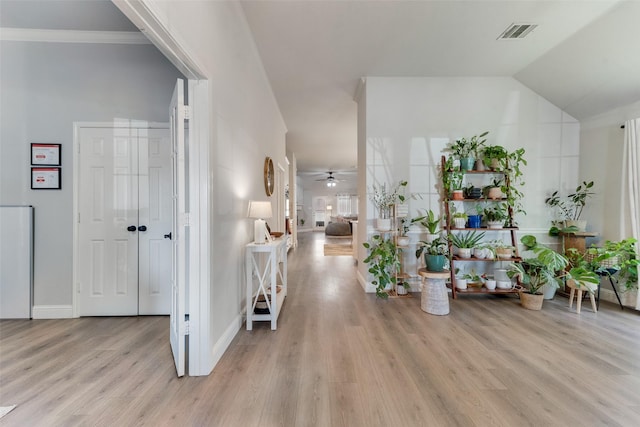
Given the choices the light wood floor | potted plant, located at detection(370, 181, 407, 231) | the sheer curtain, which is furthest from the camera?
potted plant, located at detection(370, 181, 407, 231)

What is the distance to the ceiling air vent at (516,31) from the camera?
8.18ft

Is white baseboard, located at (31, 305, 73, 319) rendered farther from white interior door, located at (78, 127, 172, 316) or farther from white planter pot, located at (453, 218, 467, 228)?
white planter pot, located at (453, 218, 467, 228)

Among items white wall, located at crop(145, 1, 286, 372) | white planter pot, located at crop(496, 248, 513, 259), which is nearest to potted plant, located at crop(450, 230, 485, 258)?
white planter pot, located at crop(496, 248, 513, 259)

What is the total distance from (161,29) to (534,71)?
13.7ft

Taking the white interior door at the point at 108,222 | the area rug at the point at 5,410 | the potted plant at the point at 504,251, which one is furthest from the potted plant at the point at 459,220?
the area rug at the point at 5,410

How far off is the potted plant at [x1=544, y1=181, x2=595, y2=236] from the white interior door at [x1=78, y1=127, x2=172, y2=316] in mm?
4968

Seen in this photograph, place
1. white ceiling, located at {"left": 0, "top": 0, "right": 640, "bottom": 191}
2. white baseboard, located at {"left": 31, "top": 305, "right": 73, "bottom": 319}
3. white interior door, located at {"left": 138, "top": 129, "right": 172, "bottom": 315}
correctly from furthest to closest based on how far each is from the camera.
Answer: white interior door, located at {"left": 138, "top": 129, "right": 172, "bottom": 315} < white baseboard, located at {"left": 31, "top": 305, "right": 73, "bottom": 319} < white ceiling, located at {"left": 0, "top": 0, "right": 640, "bottom": 191}

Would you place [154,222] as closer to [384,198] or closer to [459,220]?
[384,198]

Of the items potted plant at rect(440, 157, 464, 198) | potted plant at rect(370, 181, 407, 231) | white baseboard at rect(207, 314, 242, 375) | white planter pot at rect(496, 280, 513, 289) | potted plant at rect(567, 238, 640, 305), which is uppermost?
potted plant at rect(440, 157, 464, 198)

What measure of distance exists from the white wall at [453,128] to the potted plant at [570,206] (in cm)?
10

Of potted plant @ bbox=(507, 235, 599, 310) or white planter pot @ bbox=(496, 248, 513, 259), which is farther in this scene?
white planter pot @ bbox=(496, 248, 513, 259)

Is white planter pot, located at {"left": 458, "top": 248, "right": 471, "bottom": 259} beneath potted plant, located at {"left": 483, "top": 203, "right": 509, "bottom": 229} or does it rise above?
beneath

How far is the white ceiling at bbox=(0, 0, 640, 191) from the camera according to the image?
7.36ft

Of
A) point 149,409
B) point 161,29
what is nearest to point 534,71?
point 161,29
